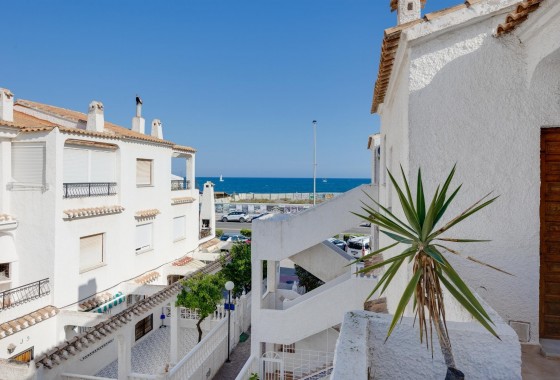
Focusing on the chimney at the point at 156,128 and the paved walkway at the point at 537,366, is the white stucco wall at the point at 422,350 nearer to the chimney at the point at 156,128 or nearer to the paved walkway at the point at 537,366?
the paved walkway at the point at 537,366

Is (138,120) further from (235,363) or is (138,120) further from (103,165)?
(235,363)

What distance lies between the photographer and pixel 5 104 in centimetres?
1408

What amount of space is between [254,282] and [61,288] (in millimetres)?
7957

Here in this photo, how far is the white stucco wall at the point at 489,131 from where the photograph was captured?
5336 mm

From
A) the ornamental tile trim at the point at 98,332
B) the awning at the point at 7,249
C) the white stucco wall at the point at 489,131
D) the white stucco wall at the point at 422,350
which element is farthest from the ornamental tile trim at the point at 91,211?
the white stucco wall at the point at 422,350

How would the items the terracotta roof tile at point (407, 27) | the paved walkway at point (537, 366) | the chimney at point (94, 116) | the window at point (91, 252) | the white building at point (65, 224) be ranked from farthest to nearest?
the chimney at point (94, 116) → the window at point (91, 252) → the white building at point (65, 224) → the terracotta roof tile at point (407, 27) → the paved walkway at point (537, 366)

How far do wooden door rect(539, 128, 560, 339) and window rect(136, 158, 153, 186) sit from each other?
56.9 ft

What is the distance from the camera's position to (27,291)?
43.7 feet

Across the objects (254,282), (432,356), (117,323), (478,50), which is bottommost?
(117,323)

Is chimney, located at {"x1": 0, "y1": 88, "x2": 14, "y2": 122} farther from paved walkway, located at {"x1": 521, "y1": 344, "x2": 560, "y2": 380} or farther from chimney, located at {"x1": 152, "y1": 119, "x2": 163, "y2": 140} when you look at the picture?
paved walkway, located at {"x1": 521, "y1": 344, "x2": 560, "y2": 380}

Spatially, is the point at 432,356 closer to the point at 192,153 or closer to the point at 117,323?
the point at 117,323

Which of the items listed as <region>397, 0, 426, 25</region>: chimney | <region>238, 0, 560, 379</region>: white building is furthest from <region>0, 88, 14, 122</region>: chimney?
<region>238, 0, 560, 379</region>: white building

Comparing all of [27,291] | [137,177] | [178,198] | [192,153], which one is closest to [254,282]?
[27,291]

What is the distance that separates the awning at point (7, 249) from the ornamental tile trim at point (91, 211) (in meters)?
2.41
